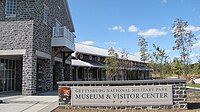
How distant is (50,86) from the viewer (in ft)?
67.3

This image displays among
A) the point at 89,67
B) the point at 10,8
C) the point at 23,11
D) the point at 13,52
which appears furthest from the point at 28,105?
the point at 89,67

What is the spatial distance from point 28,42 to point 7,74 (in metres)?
4.97

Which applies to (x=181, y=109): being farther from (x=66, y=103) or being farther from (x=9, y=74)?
(x=9, y=74)

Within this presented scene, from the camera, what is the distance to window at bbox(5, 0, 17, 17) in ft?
55.9

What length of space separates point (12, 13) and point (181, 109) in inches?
528

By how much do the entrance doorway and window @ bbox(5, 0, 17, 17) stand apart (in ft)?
13.3

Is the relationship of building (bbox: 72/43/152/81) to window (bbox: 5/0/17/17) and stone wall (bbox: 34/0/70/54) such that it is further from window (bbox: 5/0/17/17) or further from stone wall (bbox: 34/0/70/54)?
window (bbox: 5/0/17/17)

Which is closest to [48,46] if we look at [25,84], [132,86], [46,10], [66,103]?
[46,10]

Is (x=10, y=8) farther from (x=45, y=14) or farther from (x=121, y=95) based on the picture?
(x=121, y=95)

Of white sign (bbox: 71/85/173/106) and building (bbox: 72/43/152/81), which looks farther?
building (bbox: 72/43/152/81)

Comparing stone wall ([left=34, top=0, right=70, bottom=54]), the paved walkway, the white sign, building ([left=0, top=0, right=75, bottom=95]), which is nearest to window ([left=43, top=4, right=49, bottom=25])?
building ([left=0, top=0, right=75, bottom=95])

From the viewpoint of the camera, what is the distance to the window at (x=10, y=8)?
17.0 m

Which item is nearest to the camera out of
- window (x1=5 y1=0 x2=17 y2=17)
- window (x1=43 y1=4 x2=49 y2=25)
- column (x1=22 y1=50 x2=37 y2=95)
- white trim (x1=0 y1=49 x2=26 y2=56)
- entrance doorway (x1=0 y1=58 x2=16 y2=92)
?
column (x1=22 y1=50 x2=37 y2=95)

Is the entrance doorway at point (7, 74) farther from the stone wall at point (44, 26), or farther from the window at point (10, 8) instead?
the window at point (10, 8)
